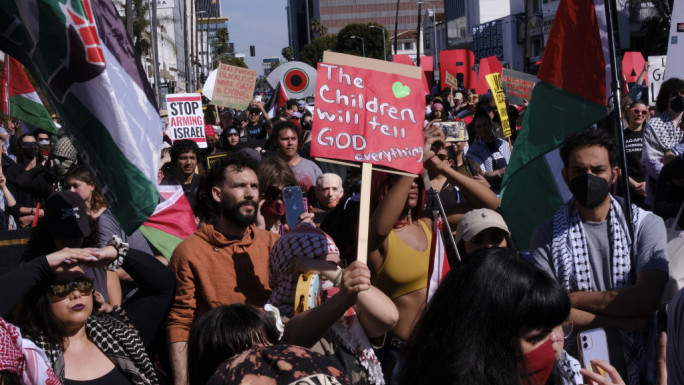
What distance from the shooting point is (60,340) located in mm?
3580

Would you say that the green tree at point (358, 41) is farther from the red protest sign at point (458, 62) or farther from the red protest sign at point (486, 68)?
the red protest sign at point (486, 68)

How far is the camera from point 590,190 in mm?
3947

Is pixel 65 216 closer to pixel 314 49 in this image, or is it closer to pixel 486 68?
pixel 486 68

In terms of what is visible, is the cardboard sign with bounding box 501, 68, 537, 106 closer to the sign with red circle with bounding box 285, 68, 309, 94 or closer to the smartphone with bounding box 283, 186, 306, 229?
the sign with red circle with bounding box 285, 68, 309, 94

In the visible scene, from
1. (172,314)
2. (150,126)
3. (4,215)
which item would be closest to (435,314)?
(150,126)

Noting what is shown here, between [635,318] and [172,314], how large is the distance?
7.22ft

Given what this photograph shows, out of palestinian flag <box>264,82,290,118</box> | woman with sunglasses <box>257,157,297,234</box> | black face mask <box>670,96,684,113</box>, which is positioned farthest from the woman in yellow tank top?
palestinian flag <box>264,82,290,118</box>

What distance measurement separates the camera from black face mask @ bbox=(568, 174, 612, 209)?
395 cm

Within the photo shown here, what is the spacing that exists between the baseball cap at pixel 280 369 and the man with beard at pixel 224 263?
7.41 ft

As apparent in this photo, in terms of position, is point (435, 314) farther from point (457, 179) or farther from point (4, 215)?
point (4, 215)

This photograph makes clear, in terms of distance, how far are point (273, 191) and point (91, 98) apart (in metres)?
2.23

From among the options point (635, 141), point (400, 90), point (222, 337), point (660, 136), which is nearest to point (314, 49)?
point (635, 141)

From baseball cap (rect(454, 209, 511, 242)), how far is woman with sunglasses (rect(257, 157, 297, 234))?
182 centimetres

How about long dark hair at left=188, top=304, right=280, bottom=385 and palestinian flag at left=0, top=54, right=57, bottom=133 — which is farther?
palestinian flag at left=0, top=54, right=57, bottom=133
